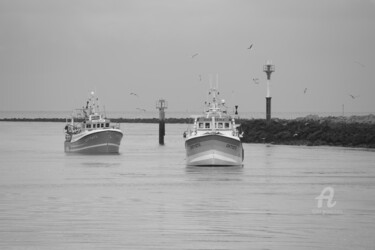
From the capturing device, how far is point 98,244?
22.8 m

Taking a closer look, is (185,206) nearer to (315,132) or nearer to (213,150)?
(213,150)

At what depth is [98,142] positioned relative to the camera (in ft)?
220

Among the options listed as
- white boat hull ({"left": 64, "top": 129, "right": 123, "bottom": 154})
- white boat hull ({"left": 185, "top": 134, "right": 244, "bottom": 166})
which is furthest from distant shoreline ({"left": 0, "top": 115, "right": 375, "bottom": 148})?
white boat hull ({"left": 185, "top": 134, "right": 244, "bottom": 166})

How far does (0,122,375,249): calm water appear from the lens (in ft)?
77.9

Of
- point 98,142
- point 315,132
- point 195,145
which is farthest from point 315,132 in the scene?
point 195,145

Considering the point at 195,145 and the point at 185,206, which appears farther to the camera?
the point at 195,145

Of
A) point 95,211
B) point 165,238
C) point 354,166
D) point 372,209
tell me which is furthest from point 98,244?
point 354,166

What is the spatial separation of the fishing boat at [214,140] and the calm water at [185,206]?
2.26 feet

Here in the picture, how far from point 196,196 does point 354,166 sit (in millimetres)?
19850

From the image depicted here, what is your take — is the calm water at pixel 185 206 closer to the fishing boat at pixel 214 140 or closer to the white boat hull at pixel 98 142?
the fishing boat at pixel 214 140

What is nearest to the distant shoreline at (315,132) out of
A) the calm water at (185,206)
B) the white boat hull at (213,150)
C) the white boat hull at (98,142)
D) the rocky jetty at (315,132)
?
the rocky jetty at (315,132)

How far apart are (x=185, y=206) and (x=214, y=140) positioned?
1501 centimetres

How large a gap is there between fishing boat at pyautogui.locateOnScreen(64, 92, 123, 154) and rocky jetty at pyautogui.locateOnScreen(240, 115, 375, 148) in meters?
18.9

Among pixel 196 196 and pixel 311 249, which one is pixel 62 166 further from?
pixel 311 249
